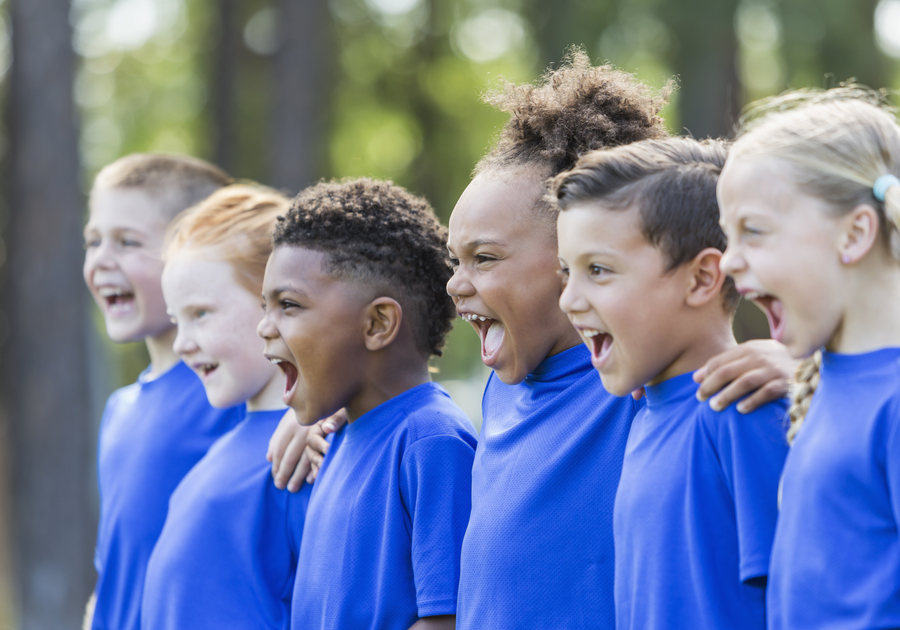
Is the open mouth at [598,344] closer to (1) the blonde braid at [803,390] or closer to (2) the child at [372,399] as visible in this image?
(1) the blonde braid at [803,390]

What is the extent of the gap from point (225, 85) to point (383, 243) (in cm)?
1318

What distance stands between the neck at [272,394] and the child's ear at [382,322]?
28.3 inches

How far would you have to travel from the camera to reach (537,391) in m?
2.55

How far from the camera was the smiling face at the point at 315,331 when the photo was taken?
2848 millimetres

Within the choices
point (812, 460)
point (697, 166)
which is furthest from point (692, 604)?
point (697, 166)

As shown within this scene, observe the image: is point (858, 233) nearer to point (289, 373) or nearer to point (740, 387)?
point (740, 387)

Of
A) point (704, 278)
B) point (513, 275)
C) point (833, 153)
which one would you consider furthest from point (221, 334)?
point (833, 153)

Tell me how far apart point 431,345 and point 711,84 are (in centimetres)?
1069

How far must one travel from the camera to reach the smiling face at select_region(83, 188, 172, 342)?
4246mm

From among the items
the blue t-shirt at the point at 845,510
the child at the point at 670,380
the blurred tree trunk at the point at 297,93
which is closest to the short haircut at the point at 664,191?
the child at the point at 670,380

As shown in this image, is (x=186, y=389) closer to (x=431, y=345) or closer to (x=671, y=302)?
(x=431, y=345)

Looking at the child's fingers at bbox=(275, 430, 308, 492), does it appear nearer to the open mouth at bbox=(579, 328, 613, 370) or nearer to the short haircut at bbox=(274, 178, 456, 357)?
the short haircut at bbox=(274, 178, 456, 357)

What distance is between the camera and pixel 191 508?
10.7 feet

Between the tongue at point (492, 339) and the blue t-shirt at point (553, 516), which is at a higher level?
the tongue at point (492, 339)
